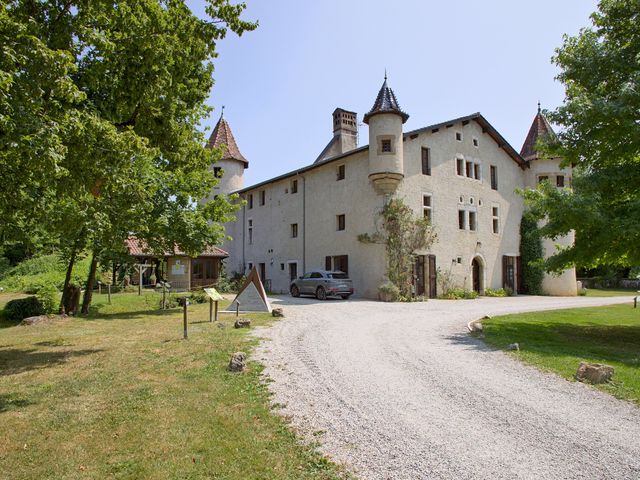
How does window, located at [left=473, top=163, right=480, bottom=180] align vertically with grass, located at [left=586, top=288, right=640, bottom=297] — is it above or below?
above

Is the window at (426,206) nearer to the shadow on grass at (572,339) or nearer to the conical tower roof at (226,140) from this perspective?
the shadow on grass at (572,339)

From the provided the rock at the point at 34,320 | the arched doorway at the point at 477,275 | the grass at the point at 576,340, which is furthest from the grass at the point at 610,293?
the rock at the point at 34,320

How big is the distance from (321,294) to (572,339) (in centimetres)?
1358

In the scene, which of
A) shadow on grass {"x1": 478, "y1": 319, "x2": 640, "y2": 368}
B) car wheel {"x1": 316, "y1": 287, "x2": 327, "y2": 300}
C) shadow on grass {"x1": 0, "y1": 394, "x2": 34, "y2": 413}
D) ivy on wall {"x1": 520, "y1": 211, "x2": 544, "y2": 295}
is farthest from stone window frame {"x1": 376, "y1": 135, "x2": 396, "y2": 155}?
shadow on grass {"x1": 0, "y1": 394, "x2": 34, "y2": 413}

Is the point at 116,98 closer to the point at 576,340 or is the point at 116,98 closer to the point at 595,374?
the point at 595,374

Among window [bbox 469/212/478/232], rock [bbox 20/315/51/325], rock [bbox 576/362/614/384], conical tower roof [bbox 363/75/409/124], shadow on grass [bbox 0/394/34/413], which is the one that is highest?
conical tower roof [bbox 363/75/409/124]

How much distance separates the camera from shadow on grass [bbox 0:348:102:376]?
28.3 feet

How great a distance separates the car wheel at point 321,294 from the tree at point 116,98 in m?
12.0

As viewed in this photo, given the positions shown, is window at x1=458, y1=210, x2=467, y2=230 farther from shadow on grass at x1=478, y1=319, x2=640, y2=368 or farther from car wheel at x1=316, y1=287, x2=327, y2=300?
shadow on grass at x1=478, y1=319, x2=640, y2=368

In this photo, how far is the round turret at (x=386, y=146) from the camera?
24.5 metres

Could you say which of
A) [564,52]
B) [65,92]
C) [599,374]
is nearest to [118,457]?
[65,92]

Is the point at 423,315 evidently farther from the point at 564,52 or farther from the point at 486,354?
the point at 564,52

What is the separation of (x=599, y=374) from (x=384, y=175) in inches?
712

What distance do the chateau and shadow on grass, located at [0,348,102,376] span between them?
16.4m
